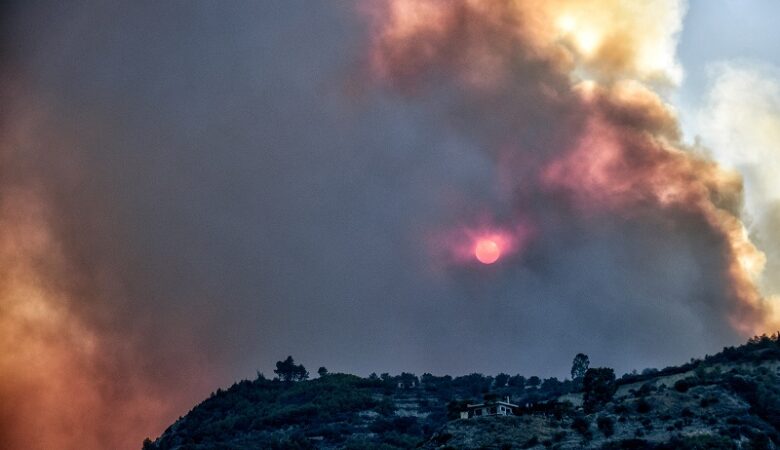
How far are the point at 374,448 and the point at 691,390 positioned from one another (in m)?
68.7

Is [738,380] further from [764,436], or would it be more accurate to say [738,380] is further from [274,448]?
[274,448]

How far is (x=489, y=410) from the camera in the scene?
16600cm

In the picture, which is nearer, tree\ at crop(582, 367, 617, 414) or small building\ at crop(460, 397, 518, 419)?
small building\ at crop(460, 397, 518, 419)

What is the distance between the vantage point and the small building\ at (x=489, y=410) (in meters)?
165

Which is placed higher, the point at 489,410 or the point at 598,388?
the point at 598,388

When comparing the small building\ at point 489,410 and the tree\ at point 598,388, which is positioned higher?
the tree\ at point 598,388

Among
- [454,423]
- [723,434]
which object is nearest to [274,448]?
[454,423]

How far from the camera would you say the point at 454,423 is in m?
163

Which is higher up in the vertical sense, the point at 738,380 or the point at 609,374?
the point at 609,374

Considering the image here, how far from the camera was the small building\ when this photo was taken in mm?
165375

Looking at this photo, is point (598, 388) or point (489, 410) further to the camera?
point (598, 388)

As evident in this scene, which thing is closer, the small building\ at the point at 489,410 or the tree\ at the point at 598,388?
the small building\ at the point at 489,410

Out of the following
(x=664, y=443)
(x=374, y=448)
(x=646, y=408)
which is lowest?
(x=664, y=443)

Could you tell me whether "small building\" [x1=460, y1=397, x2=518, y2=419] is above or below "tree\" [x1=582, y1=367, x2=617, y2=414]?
below
